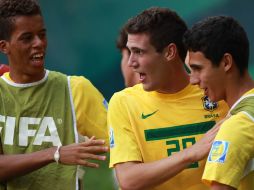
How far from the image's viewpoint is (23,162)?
4.33 metres

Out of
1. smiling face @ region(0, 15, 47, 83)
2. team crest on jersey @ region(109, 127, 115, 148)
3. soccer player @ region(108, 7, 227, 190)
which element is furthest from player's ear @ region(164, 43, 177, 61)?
smiling face @ region(0, 15, 47, 83)

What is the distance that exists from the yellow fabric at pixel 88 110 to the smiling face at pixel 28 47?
230 mm

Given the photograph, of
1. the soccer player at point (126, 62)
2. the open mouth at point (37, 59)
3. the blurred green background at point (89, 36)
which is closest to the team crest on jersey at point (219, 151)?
the open mouth at point (37, 59)

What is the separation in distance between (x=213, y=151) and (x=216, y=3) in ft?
11.1

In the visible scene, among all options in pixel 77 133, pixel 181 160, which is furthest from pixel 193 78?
pixel 77 133

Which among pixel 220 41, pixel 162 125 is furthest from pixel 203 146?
pixel 220 41

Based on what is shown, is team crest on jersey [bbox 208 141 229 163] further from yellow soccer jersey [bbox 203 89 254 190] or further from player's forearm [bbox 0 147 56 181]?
player's forearm [bbox 0 147 56 181]

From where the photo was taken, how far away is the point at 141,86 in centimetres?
438

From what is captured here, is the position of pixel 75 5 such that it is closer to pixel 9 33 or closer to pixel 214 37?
pixel 9 33

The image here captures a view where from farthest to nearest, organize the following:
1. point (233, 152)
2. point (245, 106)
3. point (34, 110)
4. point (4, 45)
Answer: point (4, 45) → point (34, 110) → point (245, 106) → point (233, 152)

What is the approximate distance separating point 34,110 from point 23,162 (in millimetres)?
321

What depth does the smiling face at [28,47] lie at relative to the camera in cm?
453

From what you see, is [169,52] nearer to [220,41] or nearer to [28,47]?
[220,41]

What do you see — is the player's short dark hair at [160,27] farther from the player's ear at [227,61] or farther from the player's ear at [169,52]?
the player's ear at [227,61]
